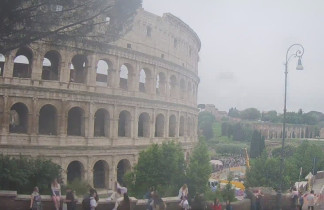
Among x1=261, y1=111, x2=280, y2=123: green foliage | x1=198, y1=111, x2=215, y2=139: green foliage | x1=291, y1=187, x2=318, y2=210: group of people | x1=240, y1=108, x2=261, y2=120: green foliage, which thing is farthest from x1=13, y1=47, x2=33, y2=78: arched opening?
x1=240, y1=108, x2=261, y2=120: green foliage

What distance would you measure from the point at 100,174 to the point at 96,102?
188 inches

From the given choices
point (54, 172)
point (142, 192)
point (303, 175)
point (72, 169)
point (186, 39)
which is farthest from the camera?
point (303, 175)

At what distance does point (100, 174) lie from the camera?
28.3 m

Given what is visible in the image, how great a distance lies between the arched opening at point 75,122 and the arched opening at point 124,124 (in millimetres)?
3112

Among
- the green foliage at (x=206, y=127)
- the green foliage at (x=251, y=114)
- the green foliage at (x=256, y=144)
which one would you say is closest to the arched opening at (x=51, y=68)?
the green foliage at (x=256, y=144)

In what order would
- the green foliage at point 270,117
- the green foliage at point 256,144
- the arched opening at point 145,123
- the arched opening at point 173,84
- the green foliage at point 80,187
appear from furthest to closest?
the green foliage at point 270,117, the green foliage at point 256,144, the arched opening at point 173,84, the arched opening at point 145,123, the green foliage at point 80,187

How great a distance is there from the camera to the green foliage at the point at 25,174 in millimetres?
19359

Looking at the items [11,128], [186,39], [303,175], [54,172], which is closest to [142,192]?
[54,172]

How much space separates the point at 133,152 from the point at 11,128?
25.3 ft

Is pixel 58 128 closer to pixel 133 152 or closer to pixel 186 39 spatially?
pixel 133 152

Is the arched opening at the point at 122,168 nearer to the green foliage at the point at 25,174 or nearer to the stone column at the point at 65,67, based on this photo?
the stone column at the point at 65,67

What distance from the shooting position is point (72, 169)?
27438mm

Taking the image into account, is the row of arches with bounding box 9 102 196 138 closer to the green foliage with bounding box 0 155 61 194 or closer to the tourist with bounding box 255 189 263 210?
the green foliage with bounding box 0 155 61 194

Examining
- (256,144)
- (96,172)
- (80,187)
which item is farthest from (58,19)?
(256,144)
